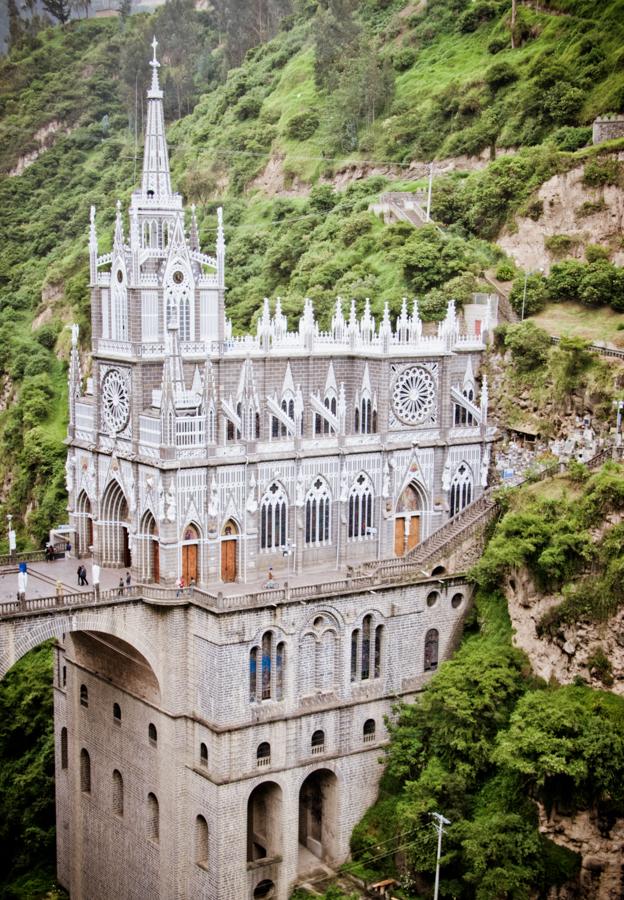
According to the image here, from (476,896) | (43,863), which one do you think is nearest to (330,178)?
(43,863)

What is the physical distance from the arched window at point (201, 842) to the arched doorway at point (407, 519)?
17929mm

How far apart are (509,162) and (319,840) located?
48108 mm

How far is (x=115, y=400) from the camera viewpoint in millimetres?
60906

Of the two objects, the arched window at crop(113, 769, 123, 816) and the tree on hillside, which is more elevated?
the tree on hillside

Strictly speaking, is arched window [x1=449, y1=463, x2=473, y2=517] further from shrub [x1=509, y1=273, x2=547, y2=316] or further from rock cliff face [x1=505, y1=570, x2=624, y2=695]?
shrub [x1=509, y1=273, x2=547, y2=316]

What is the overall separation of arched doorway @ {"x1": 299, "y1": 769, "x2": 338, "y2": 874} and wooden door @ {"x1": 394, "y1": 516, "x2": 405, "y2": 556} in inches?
508

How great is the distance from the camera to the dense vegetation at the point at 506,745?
5212 centimetres

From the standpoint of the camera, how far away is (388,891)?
57000 millimetres

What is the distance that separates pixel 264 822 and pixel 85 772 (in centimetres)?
1077

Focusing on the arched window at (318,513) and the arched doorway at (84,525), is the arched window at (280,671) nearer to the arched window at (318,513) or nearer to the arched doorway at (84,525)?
the arched window at (318,513)

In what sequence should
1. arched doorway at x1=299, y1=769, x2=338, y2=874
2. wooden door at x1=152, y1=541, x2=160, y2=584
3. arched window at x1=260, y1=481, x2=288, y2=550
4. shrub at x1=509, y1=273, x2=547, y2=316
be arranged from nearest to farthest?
wooden door at x1=152, y1=541, x2=160, y2=584, arched doorway at x1=299, y1=769, x2=338, y2=874, arched window at x1=260, y1=481, x2=288, y2=550, shrub at x1=509, y1=273, x2=547, y2=316

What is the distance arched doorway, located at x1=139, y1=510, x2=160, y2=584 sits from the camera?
58.9 m

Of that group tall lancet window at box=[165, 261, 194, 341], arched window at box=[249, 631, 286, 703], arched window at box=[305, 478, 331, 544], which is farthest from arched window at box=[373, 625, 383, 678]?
tall lancet window at box=[165, 261, 194, 341]

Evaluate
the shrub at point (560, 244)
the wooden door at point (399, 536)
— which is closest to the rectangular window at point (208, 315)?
the wooden door at point (399, 536)
